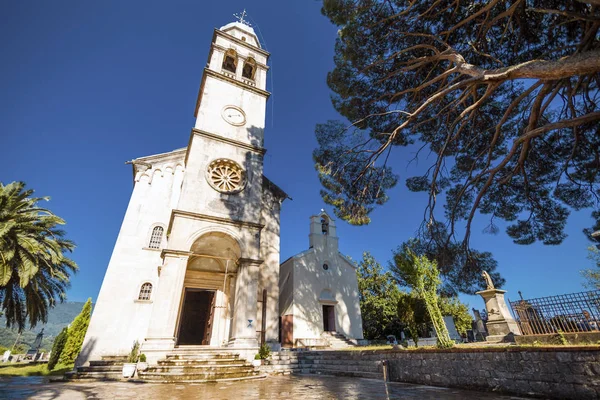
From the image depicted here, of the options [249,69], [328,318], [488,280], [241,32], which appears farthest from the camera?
[241,32]

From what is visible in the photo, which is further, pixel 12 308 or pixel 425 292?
pixel 12 308

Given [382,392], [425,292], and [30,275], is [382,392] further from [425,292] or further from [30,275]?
[30,275]

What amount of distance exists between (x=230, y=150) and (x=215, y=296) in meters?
7.86

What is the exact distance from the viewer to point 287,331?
652 inches

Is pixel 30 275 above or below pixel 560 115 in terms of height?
below

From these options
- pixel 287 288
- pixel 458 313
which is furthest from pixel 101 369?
pixel 458 313

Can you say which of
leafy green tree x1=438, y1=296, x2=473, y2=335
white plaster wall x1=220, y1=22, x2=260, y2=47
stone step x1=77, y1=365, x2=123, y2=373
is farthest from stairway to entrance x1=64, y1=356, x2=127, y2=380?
leafy green tree x1=438, y1=296, x2=473, y2=335

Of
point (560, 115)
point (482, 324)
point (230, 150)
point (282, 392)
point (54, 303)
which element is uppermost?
point (230, 150)

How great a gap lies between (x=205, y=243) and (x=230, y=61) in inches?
509

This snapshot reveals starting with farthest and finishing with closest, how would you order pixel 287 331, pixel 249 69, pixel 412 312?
pixel 249 69 → pixel 287 331 → pixel 412 312

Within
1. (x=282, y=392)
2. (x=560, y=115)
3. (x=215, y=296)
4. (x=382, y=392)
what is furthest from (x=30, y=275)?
(x=560, y=115)

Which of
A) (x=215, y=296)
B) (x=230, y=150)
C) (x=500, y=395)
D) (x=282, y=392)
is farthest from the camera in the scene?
(x=230, y=150)

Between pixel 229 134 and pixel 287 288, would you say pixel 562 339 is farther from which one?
pixel 229 134

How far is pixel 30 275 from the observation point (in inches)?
478
